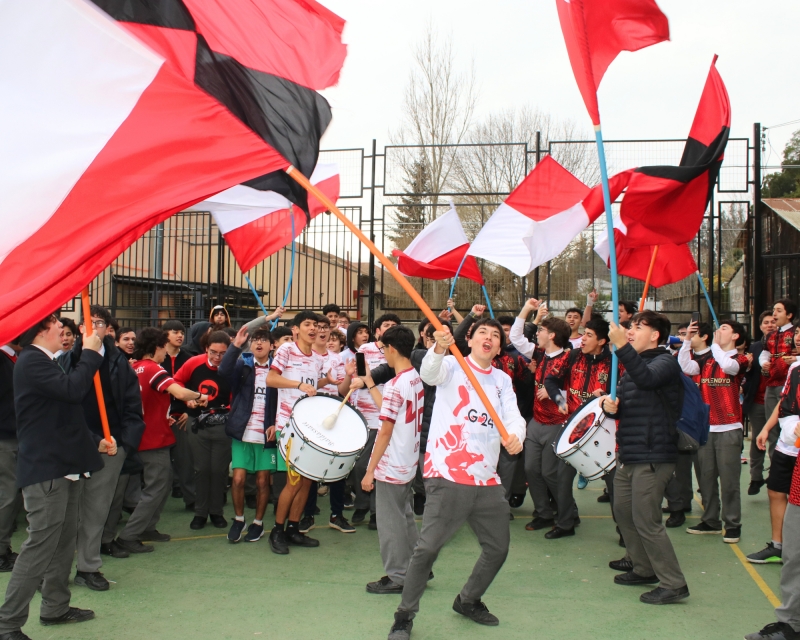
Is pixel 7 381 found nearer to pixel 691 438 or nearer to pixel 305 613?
pixel 305 613

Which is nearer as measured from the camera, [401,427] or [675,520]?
[401,427]

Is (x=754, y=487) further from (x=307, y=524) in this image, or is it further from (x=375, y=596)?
(x=375, y=596)

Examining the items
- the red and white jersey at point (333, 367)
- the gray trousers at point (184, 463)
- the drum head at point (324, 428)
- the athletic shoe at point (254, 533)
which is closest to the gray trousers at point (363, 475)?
the red and white jersey at point (333, 367)

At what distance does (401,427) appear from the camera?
17.7 feet

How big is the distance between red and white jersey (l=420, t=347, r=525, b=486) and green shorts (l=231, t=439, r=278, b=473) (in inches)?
100

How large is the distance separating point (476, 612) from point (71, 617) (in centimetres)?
256

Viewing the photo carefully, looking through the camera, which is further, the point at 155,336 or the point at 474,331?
the point at 155,336

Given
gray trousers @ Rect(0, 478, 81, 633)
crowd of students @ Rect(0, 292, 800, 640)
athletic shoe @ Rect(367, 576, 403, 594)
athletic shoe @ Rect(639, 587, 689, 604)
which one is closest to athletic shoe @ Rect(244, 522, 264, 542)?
crowd of students @ Rect(0, 292, 800, 640)

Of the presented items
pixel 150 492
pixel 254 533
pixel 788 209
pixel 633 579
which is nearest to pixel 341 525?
pixel 254 533

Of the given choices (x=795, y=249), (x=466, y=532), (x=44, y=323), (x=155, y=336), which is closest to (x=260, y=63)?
(x=44, y=323)

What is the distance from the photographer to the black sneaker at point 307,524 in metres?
7.10

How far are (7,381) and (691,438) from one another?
5.21 m

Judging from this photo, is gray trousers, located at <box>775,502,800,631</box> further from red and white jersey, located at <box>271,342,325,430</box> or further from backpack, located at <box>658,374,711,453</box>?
red and white jersey, located at <box>271,342,325,430</box>

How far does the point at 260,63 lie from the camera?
496 cm
